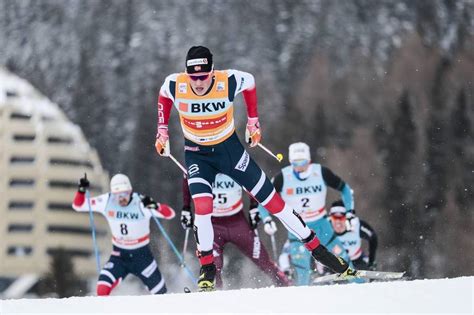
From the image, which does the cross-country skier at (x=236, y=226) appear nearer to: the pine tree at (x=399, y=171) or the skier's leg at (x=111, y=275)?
the skier's leg at (x=111, y=275)

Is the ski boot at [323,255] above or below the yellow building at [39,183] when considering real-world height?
above

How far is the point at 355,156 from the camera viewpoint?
9867 millimetres


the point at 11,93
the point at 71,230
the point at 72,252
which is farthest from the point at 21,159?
the point at 72,252

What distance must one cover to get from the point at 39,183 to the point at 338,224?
11.9ft

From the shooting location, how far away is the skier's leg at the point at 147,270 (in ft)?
A: 24.6

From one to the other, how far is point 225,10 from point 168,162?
174 centimetres

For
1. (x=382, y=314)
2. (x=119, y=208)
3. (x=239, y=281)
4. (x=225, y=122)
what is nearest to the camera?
(x=382, y=314)

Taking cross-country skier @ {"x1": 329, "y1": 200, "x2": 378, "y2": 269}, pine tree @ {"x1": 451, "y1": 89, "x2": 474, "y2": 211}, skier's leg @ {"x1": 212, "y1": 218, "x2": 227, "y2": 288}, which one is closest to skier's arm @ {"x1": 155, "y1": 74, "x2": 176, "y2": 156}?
skier's leg @ {"x1": 212, "y1": 218, "x2": 227, "y2": 288}

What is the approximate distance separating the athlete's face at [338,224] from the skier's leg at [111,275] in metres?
1.77

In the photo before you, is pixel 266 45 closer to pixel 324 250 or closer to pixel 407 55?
pixel 407 55

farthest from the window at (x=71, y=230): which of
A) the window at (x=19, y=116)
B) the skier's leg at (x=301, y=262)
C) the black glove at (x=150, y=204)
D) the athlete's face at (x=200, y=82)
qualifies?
the athlete's face at (x=200, y=82)

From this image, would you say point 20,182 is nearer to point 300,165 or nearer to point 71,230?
point 71,230

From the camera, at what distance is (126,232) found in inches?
296

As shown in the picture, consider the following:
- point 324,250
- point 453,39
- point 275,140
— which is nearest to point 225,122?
point 324,250
